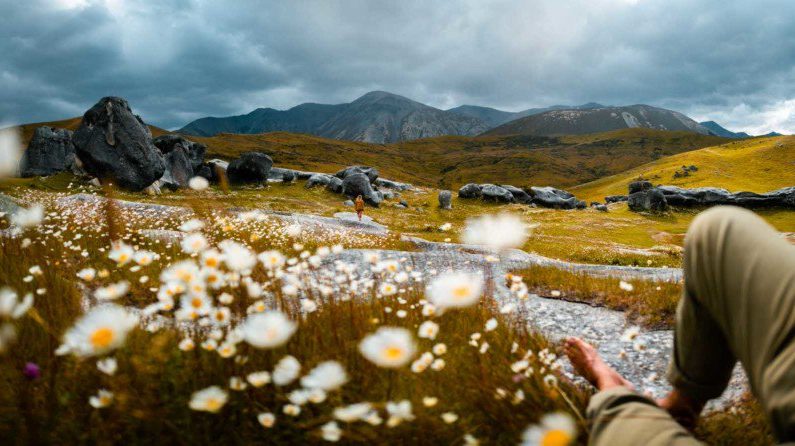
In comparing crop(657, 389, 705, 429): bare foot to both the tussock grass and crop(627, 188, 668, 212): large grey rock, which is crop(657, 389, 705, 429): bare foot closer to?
the tussock grass

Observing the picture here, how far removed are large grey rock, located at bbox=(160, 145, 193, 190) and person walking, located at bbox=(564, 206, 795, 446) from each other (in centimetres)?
5353

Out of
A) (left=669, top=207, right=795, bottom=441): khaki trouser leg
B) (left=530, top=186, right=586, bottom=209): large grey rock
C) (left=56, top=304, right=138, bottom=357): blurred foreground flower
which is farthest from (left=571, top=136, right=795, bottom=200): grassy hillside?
(left=56, top=304, right=138, bottom=357): blurred foreground flower

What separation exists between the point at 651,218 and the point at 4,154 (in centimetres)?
6544

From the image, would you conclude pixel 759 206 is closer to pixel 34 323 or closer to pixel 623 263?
pixel 623 263

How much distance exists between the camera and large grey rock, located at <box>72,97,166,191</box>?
3975 centimetres

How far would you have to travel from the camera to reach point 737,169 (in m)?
103

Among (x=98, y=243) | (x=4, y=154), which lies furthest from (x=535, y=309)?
(x=98, y=243)

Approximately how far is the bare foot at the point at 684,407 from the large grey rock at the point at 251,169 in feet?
189

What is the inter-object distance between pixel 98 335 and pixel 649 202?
70.1 meters

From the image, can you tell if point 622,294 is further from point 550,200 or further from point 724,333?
point 550,200

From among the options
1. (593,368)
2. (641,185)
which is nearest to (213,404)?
(593,368)

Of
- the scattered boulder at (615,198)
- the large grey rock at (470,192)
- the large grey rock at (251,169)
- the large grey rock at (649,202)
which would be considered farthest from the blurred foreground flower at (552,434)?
the scattered boulder at (615,198)

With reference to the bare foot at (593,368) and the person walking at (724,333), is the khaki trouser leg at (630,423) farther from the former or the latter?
the bare foot at (593,368)

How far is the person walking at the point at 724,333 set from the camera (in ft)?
4.89
